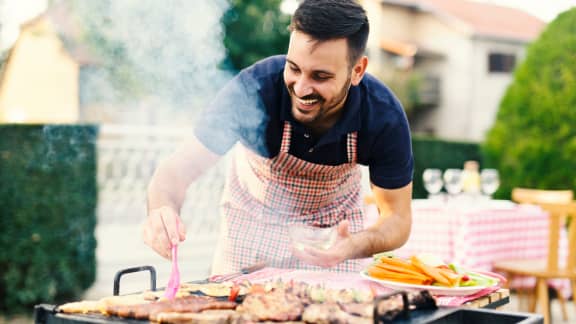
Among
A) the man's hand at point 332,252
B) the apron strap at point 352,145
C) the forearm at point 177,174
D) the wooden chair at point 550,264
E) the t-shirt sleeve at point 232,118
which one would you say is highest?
the t-shirt sleeve at point 232,118

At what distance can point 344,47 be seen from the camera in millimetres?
2424

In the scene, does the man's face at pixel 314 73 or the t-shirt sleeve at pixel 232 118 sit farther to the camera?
the t-shirt sleeve at pixel 232 118

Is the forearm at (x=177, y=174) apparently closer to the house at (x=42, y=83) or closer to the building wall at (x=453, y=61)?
the house at (x=42, y=83)

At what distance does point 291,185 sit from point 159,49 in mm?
3837

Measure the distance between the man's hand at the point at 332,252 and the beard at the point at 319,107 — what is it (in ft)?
1.36

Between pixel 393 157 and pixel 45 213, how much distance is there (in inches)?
153

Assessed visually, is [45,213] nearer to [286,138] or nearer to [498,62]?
[286,138]

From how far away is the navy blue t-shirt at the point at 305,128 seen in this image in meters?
2.58

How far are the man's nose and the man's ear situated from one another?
250 mm

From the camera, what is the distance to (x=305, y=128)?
2600mm

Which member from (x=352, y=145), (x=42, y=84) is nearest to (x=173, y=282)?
(x=352, y=145)

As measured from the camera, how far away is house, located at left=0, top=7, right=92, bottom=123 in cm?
1443

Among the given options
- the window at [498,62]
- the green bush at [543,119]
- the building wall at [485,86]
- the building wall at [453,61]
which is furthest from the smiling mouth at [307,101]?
the window at [498,62]

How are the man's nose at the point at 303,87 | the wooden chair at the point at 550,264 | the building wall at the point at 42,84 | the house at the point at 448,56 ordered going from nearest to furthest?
the man's nose at the point at 303,87
the wooden chair at the point at 550,264
the building wall at the point at 42,84
the house at the point at 448,56
